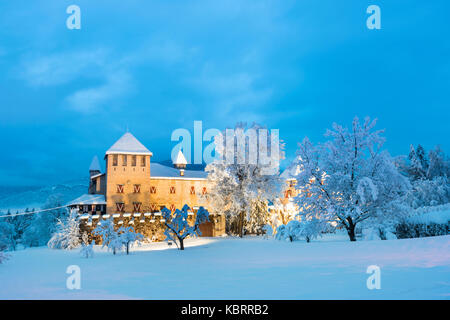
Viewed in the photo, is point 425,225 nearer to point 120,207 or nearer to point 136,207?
point 136,207

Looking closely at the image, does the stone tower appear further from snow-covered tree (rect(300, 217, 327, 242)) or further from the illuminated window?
snow-covered tree (rect(300, 217, 327, 242))

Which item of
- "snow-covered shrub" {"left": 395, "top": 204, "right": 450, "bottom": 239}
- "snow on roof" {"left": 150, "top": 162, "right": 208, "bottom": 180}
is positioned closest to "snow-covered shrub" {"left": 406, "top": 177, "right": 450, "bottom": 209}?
"snow-covered shrub" {"left": 395, "top": 204, "right": 450, "bottom": 239}

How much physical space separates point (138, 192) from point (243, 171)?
13747mm

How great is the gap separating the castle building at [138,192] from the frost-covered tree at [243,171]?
309 cm

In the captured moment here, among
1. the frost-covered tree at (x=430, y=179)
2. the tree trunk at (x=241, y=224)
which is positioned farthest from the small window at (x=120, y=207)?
the frost-covered tree at (x=430, y=179)

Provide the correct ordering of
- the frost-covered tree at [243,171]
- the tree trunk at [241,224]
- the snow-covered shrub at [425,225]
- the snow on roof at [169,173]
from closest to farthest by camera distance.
A: 1. the snow-covered shrub at [425,225]
2. the frost-covered tree at [243,171]
3. the tree trunk at [241,224]
4. the snow on roof at [169,173]

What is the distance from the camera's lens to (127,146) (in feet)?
132

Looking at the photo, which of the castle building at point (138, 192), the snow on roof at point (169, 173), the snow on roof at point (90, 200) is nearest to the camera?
the castle building at point (138, 192)

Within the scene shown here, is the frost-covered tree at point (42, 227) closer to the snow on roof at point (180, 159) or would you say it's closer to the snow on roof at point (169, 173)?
the snow on roof at point (169, 173)

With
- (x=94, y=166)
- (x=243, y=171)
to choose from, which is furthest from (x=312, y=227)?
(x=94, y=166)

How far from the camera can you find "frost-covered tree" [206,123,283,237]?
31.9 metres

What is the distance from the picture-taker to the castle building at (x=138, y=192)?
121 feet
